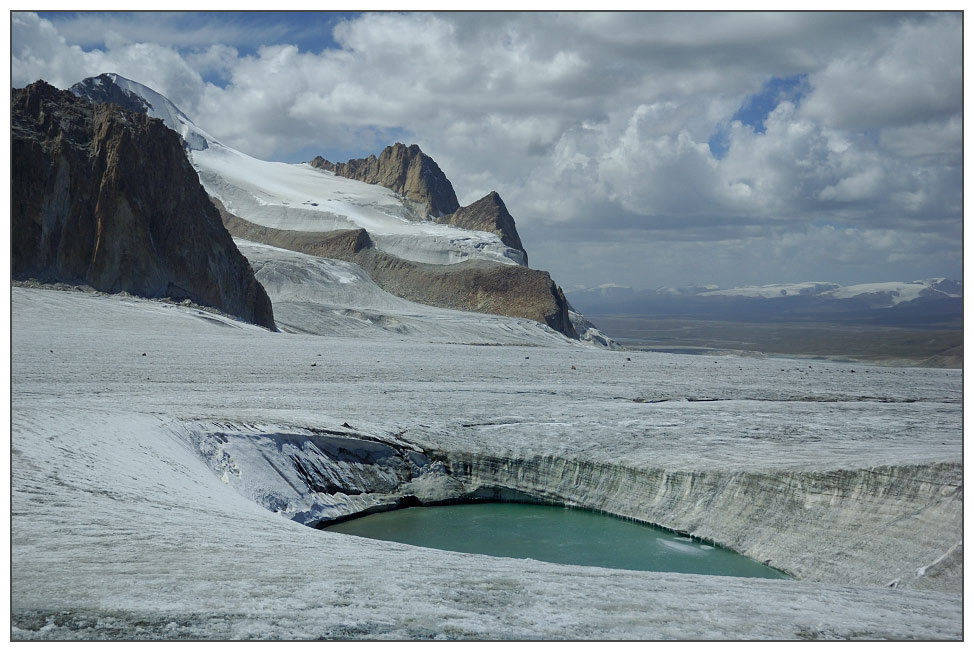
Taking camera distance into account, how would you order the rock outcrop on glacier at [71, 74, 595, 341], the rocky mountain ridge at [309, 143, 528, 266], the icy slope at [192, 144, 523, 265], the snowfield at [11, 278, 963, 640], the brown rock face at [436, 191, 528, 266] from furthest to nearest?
the rocky mountain ridge at [309, 143, 528, 266] < the brown rock face at [436, 191, 528, 266] < the icy slope at [192, 144, 523, 265] < the rock outcrop on glacier at [71, 74, 595, 341] < the snowfield at [11, 278, 963, 640]

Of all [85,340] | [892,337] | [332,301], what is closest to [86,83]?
[332,301]

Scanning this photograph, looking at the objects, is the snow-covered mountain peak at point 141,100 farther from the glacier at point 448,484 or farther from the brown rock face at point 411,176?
the glacier at point 448,484

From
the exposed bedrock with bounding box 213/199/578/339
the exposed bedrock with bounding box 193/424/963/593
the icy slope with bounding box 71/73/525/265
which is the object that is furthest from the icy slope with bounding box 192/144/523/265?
the exposed bedrock with bounding box 193/424/963/593

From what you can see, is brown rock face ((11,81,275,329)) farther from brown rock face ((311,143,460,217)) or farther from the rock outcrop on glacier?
brown rock face ((311,143,460,217))

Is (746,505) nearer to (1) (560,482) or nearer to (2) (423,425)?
(1) (560,482)

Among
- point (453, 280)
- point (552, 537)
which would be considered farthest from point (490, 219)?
point (552, 537)

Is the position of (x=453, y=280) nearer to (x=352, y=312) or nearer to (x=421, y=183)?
(x=352, y=312)
